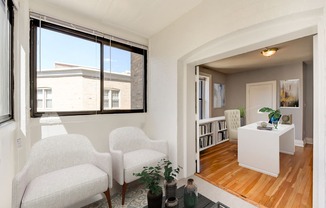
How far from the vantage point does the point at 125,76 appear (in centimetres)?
282

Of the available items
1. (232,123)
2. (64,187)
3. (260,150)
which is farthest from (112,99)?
(232,123)

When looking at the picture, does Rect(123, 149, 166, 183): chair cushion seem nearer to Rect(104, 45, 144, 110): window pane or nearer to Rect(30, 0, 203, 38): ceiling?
Rect(104, 45, 144, 110): window pane

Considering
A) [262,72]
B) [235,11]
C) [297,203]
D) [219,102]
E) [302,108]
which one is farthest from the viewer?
[219,102]

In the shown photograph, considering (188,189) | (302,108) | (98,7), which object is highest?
(98,7)

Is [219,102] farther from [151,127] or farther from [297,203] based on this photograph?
[297,203]

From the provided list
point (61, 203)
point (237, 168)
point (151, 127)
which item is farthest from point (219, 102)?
point (61, 203)

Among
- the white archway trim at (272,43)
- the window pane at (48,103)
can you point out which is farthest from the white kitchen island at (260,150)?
the window pane at (48,103)

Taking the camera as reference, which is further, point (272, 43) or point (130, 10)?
point (130, 10)

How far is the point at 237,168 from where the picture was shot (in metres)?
2.93

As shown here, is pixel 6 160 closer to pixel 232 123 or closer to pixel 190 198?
pixel 190 198

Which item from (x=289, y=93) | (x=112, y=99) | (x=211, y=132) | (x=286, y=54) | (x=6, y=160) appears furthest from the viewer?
(x=289, y=93)

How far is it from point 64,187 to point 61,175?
27cm

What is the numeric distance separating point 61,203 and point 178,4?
2.69 m

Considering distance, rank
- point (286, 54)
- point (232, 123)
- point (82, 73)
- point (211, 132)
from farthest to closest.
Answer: point (211, 132) → point (232, 123) → point (286, 54) → point (82, 73)
